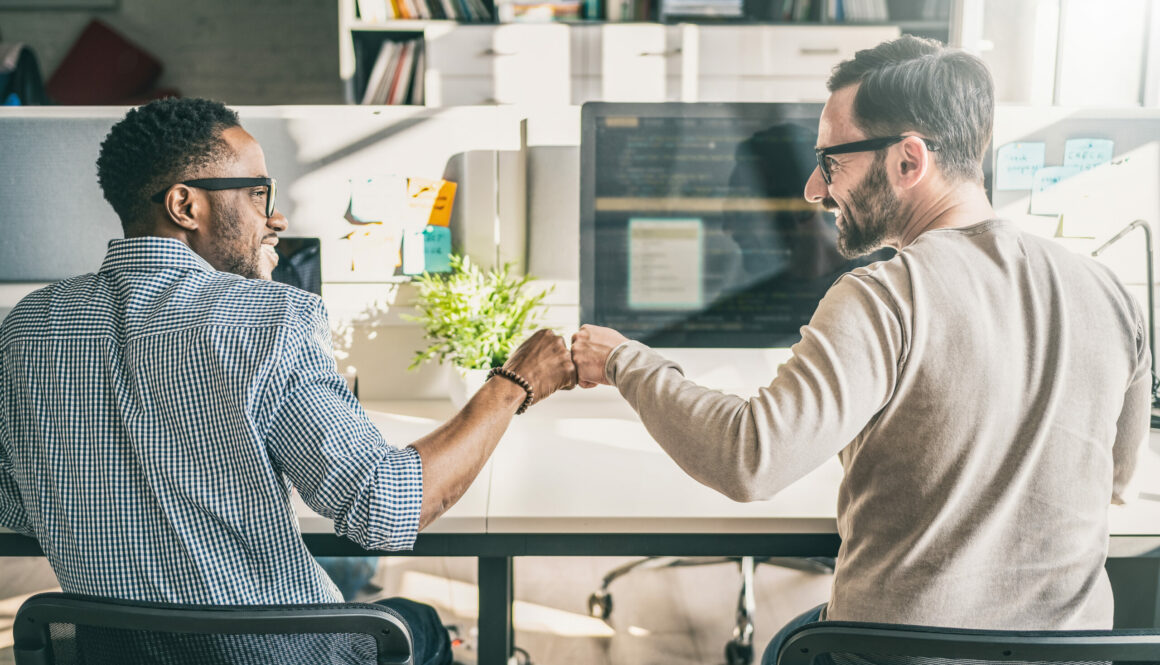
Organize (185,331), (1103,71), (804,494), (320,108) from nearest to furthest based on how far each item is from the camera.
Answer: (185,331), (804,494), (320,108), (1103,71)

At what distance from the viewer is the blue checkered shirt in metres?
0.80

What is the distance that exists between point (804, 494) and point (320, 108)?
3.64 ft

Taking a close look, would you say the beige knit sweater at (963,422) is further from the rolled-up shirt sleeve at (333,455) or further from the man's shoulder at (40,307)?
the man's shoulder at (40,307)

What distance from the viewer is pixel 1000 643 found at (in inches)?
24.2

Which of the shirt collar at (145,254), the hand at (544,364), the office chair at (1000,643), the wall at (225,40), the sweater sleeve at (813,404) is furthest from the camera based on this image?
the wall at (225,40)

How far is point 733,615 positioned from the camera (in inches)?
Answer: 83.7

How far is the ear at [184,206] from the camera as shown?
0.98 metres

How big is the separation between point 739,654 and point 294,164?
4.73 feet

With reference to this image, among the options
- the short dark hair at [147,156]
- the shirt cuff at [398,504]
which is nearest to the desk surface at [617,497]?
the shirt cuff at [398,504]

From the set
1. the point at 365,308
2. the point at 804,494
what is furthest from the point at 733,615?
the point at 365,308

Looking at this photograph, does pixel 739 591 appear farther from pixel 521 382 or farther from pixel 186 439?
pixel 186 439

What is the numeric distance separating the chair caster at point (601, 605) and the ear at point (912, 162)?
1451 mm

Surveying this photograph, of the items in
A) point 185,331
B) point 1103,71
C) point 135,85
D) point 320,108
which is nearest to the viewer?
point 185,331

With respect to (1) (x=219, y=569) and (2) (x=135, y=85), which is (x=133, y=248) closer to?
(1) (x=219, y=569)
